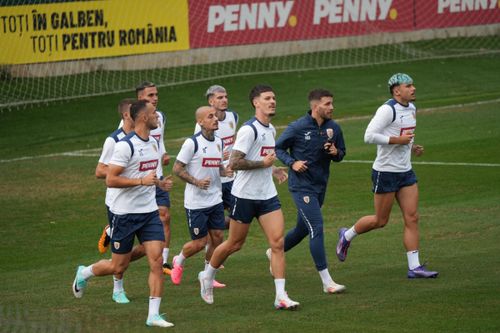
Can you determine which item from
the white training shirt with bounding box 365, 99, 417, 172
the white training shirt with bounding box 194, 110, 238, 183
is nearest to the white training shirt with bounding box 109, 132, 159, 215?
the white training shirt with bounding box 365, 99, 417, 172

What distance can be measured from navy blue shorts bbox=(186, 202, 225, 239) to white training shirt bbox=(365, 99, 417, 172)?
2.21 m

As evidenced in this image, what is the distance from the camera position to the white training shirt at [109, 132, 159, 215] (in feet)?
40.4

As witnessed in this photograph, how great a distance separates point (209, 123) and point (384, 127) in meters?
2.45

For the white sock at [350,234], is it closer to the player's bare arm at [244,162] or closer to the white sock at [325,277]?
the white sock at [325,277]

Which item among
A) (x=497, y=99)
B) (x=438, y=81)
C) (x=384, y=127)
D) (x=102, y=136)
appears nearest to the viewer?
(x=384, y=127)

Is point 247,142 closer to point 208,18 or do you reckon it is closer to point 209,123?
point 209,123

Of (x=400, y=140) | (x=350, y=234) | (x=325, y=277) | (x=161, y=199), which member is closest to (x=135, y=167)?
(x=325, y=277)

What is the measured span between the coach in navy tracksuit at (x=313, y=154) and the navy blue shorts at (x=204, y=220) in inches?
42.6

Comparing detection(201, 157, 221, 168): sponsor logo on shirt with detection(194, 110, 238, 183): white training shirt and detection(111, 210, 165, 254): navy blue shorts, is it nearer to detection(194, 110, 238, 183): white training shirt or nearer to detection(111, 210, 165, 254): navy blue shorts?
detection(111, 210, 165, 254): navy blue shorts

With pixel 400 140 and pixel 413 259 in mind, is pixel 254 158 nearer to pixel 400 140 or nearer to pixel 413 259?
pixel 400 140

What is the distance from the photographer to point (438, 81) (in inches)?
1437

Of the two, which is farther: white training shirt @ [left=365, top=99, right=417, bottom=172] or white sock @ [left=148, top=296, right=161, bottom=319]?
white training shirt @ [left=365, top=99, right=417, bottom=172]

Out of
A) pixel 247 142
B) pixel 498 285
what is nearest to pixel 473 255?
pixel 498 285

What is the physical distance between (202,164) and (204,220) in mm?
724
